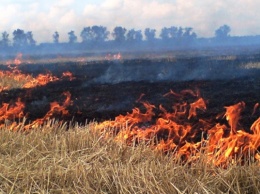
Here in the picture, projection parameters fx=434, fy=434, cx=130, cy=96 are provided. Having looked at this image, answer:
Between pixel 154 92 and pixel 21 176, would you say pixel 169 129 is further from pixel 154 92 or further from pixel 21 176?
pixel 154 92

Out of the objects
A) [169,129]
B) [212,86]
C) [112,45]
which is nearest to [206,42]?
[112,45]

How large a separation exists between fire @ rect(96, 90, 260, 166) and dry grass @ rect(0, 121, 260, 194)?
1.12 feet

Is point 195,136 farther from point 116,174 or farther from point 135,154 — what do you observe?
point 116,174

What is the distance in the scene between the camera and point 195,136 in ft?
23.5

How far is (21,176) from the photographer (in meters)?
5.00

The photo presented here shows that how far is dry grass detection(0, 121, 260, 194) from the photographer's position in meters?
4.33

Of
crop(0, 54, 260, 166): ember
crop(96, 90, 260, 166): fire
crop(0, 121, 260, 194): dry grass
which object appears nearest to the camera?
crop(0, 121, 260, 194): dry grass

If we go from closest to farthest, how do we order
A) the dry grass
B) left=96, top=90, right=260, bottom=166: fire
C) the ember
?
1. the dry grass
2. left=96, top=90, right=260, bottom=166: fire
3. the ember

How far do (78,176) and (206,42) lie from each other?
497ft

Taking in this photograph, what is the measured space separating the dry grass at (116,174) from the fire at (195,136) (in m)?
0.34

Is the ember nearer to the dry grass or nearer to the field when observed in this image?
the field

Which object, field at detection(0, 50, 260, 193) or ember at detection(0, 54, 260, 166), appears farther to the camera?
ember at detection(0, 54, 260, 166)

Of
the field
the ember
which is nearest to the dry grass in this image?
the field

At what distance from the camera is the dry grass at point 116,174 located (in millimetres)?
4332
